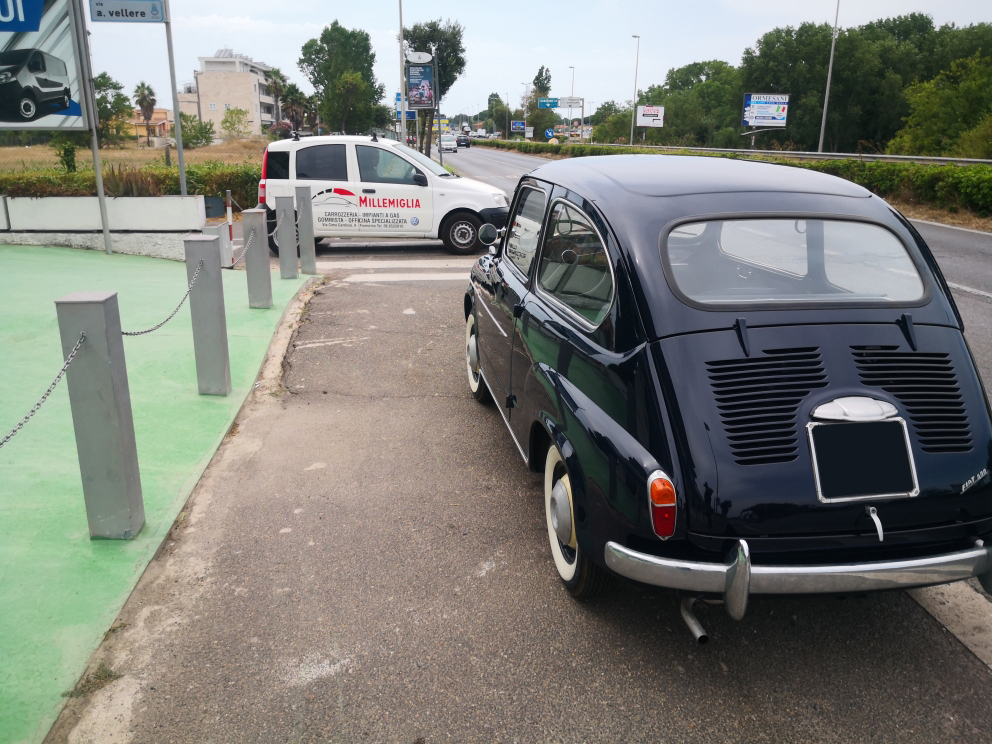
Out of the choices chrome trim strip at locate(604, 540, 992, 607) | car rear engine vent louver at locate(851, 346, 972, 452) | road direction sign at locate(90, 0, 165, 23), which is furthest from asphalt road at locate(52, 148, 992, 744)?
road direction sign at locate(90, 0, 165, 23)

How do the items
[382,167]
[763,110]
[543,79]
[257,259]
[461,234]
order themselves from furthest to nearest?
[543,79]
[763,110]
[461,234]
[382,167]
[257,259]

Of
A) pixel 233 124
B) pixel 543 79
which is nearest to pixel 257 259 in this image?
pixel 233 124

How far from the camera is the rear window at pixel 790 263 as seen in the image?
3098 mm

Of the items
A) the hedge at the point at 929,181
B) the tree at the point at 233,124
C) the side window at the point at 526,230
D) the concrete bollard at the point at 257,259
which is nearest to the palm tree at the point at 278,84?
the tree at the point at 233,124

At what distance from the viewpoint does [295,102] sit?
101938mm

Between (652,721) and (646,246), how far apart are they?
5.58 feet

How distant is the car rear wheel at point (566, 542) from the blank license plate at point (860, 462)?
92 cm

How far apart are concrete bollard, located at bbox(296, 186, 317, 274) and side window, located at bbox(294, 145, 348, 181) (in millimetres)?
2021

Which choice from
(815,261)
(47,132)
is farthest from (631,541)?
(47,132)

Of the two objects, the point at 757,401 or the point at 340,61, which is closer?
the point at 757,401

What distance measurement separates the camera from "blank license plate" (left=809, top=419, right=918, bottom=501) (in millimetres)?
2633

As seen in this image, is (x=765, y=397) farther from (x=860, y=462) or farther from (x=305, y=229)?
(x=305, y=229)

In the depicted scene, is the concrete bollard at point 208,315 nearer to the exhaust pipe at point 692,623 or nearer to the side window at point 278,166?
the exhaust pipe at point 692,623

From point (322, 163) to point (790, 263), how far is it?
1016cm
